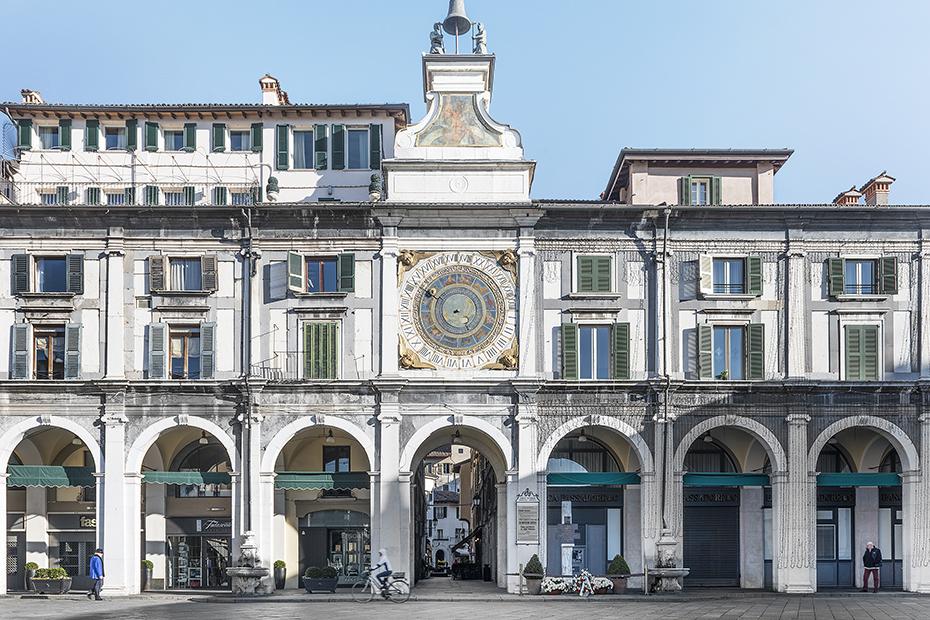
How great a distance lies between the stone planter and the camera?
45156 millimetres

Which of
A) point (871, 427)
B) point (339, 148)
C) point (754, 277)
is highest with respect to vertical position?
point (339, 148)

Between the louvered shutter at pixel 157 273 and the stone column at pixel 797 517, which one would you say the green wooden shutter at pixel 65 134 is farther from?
the stone column at pixel 797 517

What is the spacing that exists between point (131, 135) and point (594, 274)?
836 inches

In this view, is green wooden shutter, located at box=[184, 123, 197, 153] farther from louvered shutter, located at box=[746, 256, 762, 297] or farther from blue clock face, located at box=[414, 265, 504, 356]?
louvered shutter, located at box=[746, 256, 762, 297]

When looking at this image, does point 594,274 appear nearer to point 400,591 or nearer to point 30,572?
point 400,591

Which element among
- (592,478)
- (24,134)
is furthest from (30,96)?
(592,478)

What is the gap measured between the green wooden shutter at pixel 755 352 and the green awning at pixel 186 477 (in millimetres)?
20185

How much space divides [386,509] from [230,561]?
822 cm

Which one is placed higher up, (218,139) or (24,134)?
(24,134)

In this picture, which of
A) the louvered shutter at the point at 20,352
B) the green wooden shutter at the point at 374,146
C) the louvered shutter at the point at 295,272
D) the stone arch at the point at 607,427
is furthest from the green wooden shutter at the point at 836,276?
the louvered shutter at the point at 20,352

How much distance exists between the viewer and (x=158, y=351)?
46.3m

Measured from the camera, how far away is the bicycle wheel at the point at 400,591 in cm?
4347

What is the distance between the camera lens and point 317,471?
50062mm

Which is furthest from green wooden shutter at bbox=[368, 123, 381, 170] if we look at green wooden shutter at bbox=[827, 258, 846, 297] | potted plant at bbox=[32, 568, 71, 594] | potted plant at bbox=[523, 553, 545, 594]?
potted plant at bbox=[32, 568, 71, 594]
